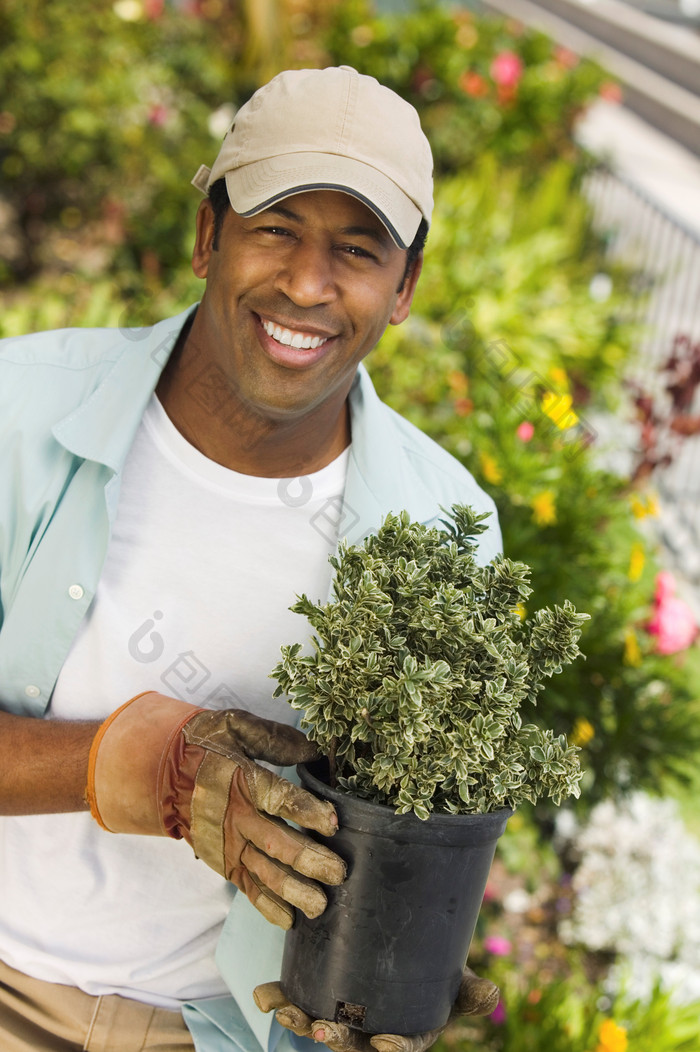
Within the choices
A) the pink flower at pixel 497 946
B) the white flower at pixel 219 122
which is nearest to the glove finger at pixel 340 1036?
the pink flower at pixel 497 946

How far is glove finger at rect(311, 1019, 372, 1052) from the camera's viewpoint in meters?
1.54

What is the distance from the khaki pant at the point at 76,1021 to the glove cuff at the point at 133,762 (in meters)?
0.39

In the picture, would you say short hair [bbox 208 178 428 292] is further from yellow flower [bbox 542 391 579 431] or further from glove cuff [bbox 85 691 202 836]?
yellow flower [bbox 542 391 579 431]

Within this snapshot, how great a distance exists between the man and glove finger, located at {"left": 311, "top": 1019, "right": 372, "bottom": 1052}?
0.34 ft

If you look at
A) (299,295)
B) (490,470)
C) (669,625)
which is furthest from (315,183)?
(669,625)

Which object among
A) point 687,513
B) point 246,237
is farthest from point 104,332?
point 687,513

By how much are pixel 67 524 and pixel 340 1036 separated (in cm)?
95

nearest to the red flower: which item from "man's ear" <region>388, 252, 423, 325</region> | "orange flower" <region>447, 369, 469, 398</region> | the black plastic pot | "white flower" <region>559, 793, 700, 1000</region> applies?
"orange flower" <region>447, 369, 469, 398</region>

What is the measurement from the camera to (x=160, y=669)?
1.90m

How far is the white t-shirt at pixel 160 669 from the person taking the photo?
1875mm

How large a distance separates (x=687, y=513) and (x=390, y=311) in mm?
5077

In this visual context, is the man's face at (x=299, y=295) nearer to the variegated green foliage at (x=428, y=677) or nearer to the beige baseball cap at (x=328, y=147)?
the beige baseball cap at (x=328, y=147)

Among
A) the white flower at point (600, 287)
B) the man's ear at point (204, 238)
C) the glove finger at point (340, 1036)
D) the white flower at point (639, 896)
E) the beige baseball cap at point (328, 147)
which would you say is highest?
the beige baseball cap at point (328, 147)

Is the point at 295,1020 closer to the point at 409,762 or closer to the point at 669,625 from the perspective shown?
the point at 409,762
